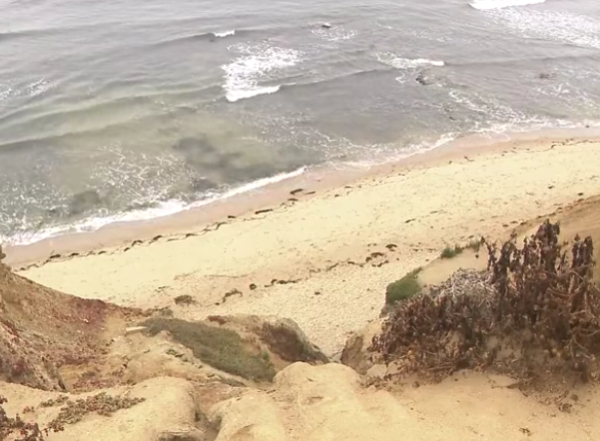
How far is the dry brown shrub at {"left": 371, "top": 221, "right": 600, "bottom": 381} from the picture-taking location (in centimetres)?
941

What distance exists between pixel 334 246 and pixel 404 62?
20.7m

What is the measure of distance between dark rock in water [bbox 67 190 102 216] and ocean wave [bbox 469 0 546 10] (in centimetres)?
3478

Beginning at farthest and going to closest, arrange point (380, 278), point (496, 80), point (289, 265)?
1. point (496, 80)
2. point (289, 265)
3. point (380, 278)

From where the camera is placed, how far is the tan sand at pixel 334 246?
19.4m

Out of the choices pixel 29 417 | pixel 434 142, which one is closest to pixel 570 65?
pixel 434 142

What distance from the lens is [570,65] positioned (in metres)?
39.4

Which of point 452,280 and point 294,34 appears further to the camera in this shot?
point 294,34

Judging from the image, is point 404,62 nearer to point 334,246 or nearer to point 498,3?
point 498,3

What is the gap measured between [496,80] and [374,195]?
51.6ft

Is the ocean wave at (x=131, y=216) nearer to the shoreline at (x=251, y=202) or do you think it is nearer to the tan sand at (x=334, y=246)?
the shoreline at (x=251, y=202)

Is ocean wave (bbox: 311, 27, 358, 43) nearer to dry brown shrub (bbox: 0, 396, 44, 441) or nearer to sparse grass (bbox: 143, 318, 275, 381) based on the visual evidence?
sparse grass (bbox: 143, 318, 275, 381)

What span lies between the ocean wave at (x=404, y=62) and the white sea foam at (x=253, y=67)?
4950 mm

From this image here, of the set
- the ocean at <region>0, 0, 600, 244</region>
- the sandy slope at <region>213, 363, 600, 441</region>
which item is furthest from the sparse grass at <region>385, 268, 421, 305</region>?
the ocean at <region>0, 0, 600, 244</region>

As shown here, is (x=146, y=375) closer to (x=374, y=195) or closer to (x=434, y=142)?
(x=374, y=195)
